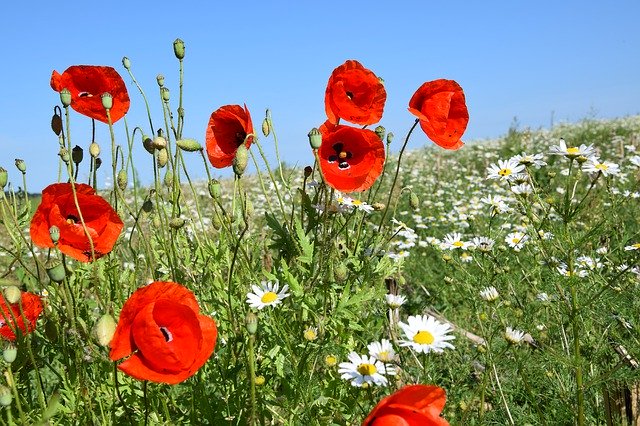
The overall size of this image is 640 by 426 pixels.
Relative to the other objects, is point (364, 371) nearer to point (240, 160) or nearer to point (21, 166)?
point (240, 160)

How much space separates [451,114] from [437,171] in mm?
7447

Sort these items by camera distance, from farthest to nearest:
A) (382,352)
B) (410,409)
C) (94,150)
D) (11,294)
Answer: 1. (94,150)
2. (382,352)
3. (11,294)
4. (410,409)

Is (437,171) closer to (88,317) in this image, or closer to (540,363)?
(540,363)

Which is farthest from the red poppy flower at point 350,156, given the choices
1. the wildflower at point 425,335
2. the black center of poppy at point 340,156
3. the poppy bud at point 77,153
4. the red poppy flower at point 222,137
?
the poppy bud at point 77,153

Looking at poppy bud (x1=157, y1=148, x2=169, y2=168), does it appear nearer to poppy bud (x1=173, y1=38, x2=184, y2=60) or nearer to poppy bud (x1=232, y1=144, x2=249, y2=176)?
poppy bud (x1=173, y1=38, x2=184, y2=60)

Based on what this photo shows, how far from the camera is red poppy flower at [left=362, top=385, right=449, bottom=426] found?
118 cm

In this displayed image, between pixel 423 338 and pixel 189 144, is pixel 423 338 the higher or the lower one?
the lower one

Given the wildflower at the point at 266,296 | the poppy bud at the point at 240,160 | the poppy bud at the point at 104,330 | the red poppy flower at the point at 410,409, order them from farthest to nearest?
1. the wildflower at the point at 266,296
2. the poppy bud at the point at 240,160
3. the poppy bud at the point at 104,330
4. the red poppy flower at the point at 410,409

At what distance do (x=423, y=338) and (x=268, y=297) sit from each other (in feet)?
1.48

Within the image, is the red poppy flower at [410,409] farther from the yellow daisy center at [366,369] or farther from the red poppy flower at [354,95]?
the red poppy flower at [354,95]

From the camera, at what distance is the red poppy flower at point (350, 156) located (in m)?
1.91

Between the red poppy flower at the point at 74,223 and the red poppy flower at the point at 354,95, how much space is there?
696 mm

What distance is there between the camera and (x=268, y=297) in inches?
73.8

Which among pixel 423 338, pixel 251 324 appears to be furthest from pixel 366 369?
pixel 251 324
